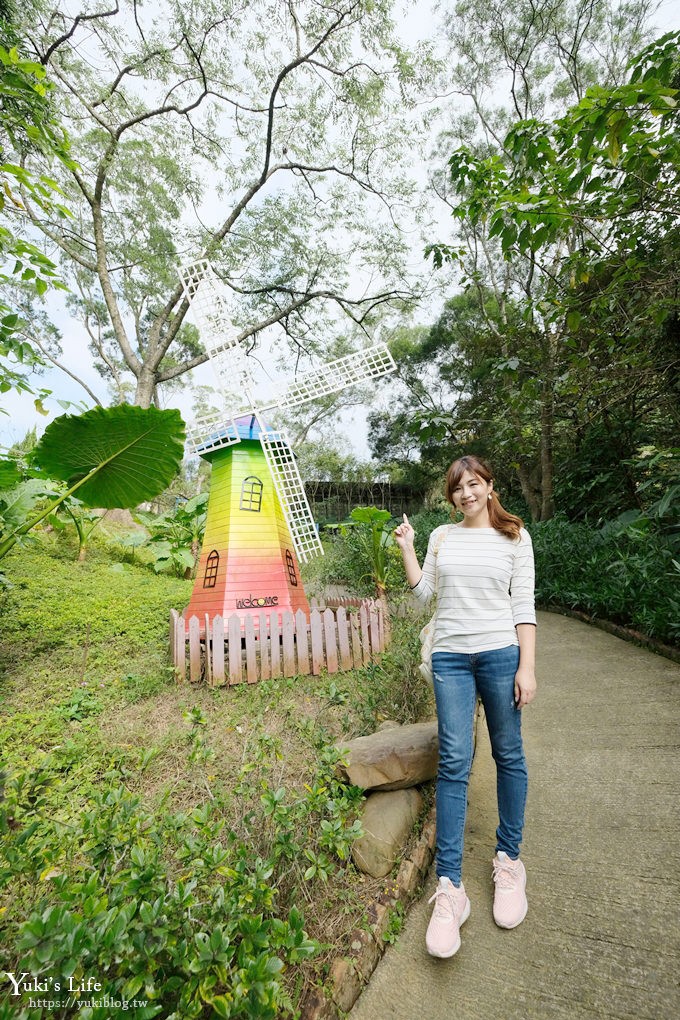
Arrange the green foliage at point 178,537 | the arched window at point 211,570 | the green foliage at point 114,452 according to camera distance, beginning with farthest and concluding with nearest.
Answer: the green foliage at point 178,537 → the arched window at point 211,570 → the green foliage at point 114,452

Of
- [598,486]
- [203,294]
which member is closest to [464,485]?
[203,294]

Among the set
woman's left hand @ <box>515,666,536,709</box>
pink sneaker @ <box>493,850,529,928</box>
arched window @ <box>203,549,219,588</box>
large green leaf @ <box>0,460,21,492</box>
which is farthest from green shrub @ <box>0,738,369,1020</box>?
arched window @ <box>203,549,219,588</box>

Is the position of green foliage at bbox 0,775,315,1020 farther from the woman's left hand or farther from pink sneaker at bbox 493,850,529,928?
the woman's left hand

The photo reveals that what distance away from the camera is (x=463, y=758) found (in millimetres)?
1622

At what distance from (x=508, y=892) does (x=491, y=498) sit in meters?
1.45

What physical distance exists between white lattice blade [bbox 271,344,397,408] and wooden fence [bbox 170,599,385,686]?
277cm

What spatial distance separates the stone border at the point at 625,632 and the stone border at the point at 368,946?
2.75 m

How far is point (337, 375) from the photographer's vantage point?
591 cm

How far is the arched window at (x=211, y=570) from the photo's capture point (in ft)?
14.3

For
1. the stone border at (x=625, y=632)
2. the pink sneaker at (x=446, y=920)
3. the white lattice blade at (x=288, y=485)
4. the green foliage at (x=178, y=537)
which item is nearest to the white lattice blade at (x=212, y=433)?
the white lattice blade at (x=288, y=485)

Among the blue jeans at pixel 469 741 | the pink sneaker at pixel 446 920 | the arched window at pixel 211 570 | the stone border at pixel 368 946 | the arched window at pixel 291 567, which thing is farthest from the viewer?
the arched window at pixel 291 567

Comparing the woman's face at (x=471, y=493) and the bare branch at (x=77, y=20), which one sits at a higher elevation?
the bare branch at (x=77, y=20)

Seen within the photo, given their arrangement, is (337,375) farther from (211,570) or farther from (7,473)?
(7,473)

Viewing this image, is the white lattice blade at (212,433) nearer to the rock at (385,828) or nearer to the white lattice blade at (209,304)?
the white lattice blade at (209,304)
